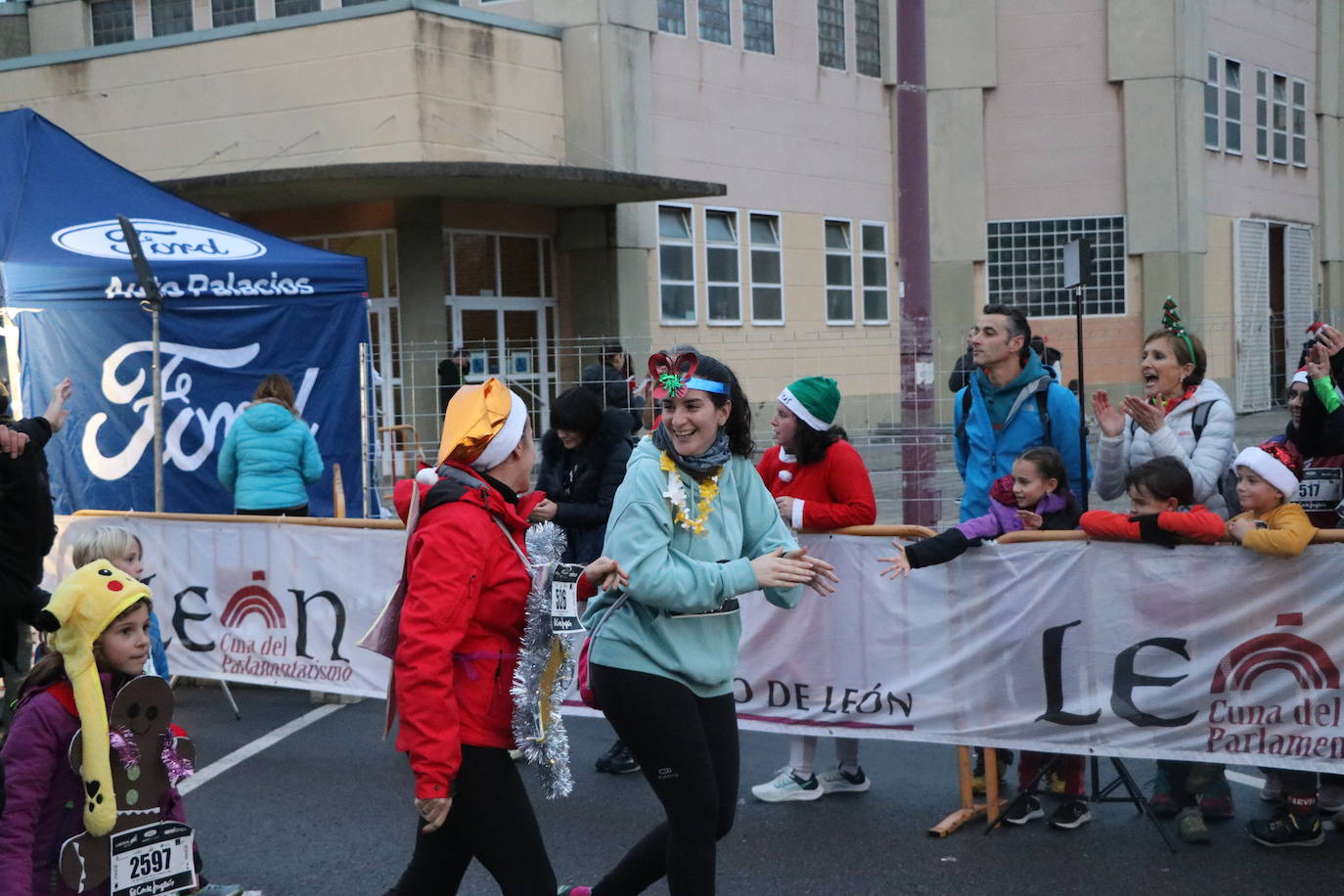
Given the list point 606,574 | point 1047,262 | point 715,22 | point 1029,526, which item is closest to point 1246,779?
point 1029,526

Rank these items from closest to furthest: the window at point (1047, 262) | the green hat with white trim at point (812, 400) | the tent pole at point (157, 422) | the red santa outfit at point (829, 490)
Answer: the green hat with white trim at point (812, 400), the red santa outfit at point (829, 490), the tent pole at point (157, 422), the window at point (1047, 262)

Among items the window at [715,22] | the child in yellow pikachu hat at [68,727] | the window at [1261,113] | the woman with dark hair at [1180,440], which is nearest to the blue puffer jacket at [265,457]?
the woman with dark hair at [1180,440]

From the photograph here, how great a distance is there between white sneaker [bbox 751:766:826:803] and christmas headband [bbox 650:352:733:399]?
2.78 meters

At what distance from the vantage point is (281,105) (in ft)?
71.7

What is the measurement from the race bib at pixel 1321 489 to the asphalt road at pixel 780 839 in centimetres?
130

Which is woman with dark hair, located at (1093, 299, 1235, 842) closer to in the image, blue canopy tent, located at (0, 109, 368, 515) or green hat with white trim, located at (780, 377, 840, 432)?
green hat with white trim, located at (780, 377, 840, 432)

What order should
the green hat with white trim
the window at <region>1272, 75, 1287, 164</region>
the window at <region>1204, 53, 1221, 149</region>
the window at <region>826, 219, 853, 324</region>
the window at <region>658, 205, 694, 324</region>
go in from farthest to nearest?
the window at <region>1272, 75, 1287, 164</region> < the window at <region>1204, 53, 1221, 149</region> < the window at <region>826, 219, 853, 324</region> < the window at <region>658, 205, 694, 324</region> < the green hat with white trim

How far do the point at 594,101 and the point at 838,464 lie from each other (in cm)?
1750

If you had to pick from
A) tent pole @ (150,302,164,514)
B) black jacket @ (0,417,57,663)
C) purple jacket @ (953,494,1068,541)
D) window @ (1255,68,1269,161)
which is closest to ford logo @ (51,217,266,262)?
tent pole @ (150,302,164,514)

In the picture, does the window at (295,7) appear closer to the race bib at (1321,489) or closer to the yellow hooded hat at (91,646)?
the race bib at (1321,489)

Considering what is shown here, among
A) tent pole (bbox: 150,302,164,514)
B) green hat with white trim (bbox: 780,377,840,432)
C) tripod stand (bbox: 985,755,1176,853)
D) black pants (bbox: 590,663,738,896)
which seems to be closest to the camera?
black pants (bbox: 590,663,738,896)

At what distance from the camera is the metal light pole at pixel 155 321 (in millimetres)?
9266

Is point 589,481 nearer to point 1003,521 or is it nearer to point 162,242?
point 1003,521

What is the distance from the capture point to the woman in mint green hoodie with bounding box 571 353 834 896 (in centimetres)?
412
